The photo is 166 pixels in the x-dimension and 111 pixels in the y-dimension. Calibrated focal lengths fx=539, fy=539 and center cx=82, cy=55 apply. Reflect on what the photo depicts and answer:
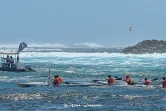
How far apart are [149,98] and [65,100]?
20.8ft

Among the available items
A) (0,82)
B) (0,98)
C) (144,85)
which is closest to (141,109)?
(0,98)

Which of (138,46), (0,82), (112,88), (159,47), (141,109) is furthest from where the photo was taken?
(138,46)

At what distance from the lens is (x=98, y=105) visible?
3625 cm

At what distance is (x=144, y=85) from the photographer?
49000 mm

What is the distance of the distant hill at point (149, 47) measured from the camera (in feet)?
510

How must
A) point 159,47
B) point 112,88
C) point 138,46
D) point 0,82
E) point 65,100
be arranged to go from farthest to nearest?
point 138,46, point 159,47, point 0,82, point 112,88, point 65,100

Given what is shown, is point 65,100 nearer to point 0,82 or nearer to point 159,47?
point 0,82

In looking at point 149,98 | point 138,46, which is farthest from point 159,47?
point 149,98

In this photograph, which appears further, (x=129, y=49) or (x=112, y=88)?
(x=129, y=49)

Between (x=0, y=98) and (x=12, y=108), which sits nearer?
(x=12, y=108)

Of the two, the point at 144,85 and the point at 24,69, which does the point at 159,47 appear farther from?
the point at 144,85

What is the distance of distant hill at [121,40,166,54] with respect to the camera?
155375 mm

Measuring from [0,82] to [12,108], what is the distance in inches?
746

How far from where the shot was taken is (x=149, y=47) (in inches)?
6467
